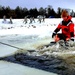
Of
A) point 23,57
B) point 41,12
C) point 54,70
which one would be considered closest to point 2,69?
point 54,70

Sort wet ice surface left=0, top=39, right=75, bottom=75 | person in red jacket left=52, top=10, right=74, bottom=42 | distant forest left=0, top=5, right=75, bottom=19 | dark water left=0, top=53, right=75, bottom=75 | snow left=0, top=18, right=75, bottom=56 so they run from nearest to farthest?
dark water left=0, top=53, right=75, bottom=75 < wet ice surface left=0, top=39, right=75, bottom=75 < person in red jacket left=52, top=10, right=74, bottom=42 < snow left=0, top=18, right=75, bottom=56 < distant forest left=0, top=5, right=75, bottom=19

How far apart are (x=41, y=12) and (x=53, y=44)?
5329 centimetres

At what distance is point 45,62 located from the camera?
8133mm

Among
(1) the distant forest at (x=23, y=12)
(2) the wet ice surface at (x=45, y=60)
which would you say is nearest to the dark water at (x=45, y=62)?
(2) the wet ice surface at (x=45, y=60)

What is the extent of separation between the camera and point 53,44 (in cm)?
1091

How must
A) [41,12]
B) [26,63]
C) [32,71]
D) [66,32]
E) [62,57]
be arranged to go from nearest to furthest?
1. [32,71]
2. [26,63]
3. [62,57]
4. [66,32]
5. [41,12]

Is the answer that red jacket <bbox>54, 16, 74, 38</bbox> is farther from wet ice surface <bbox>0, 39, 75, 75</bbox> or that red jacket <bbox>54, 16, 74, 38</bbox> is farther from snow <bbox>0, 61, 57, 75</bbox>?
snow <bbox>0, 61, 57, 75</bbox>

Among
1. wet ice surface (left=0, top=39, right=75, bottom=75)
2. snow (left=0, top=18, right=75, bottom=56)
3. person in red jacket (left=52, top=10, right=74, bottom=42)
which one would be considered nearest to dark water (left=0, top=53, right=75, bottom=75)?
wet ice surface (left=0, top=39, right=75, bottom=75)

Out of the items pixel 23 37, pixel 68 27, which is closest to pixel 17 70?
pixel 68 27

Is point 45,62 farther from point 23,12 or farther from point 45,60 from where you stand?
point 23,12

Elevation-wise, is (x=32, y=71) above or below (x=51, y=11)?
above

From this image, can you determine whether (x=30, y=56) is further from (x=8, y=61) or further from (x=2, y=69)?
(x=2, y=69)

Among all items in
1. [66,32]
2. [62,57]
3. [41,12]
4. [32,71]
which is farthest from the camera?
[41,12]

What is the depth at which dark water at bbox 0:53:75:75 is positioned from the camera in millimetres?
6957
